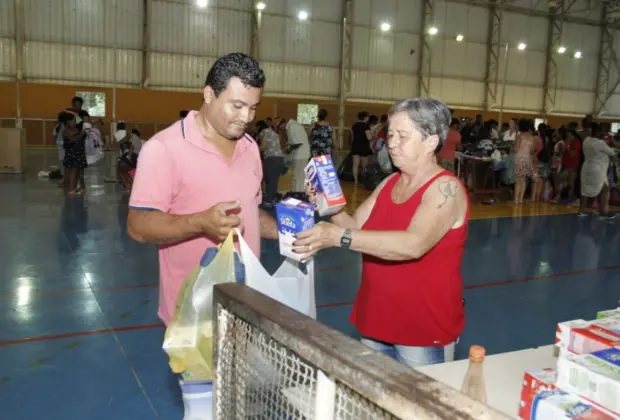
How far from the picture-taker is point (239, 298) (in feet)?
3.92

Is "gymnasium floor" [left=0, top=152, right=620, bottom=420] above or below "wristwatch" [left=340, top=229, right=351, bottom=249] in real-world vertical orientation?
below

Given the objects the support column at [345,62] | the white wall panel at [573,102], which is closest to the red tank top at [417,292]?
the support column at [345,62]

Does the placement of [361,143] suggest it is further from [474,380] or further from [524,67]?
→ [524,67]

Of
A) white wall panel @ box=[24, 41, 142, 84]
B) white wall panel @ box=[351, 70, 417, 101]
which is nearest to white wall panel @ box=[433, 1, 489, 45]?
white wall panel @ box=[351, 70, 417, 101]

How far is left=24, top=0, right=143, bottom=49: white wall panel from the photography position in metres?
17.7

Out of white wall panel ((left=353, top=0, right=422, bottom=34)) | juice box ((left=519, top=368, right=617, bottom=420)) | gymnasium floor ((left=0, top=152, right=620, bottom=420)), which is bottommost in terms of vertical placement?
gymnasium floor ((left=0, top=152, right=620, bottom=420))

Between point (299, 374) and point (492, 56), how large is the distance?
24794 millimetres

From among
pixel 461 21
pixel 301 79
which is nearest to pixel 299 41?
pixel 301 79

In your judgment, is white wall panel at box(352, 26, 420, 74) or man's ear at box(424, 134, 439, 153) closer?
man's ear at box(424, 134, 439, 153)

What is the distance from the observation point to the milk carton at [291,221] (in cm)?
186

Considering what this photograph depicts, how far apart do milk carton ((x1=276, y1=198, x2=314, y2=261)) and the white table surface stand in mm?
563

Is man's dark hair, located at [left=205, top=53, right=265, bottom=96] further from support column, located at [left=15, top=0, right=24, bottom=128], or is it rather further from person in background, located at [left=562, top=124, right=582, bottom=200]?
support column, located at [left=15, top=0, right=24, bottom=128]

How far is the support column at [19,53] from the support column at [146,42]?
3.55m

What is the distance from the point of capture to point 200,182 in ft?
6.55
